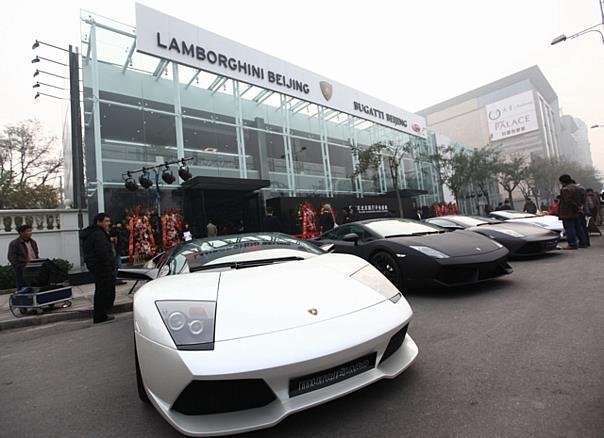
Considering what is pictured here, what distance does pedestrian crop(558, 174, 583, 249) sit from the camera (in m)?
6.34

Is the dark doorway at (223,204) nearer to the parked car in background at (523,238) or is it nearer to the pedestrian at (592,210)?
the parked car in background at (523,238)

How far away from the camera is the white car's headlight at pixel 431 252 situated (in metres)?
3.78

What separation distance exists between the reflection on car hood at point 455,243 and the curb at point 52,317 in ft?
14.0

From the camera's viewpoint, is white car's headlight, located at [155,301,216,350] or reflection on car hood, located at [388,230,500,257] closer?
white car's headlight, located at [155,301,216,350]

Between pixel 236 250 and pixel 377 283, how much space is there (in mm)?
1332

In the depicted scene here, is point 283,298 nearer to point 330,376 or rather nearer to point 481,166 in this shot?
point 330,376

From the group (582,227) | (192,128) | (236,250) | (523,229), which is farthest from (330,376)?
(192,128)

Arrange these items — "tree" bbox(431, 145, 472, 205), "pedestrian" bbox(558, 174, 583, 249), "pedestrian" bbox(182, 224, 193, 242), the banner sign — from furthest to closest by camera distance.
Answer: the banner sign
"tree" bbox(431, 145, 472, 205)
"pedestrian" bbox(182, 224, 193, 242)
"pedestrian" bbox(558, 174, 583, 249)

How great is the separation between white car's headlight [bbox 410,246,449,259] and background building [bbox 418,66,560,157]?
78.1 metres

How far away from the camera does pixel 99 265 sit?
450 cm

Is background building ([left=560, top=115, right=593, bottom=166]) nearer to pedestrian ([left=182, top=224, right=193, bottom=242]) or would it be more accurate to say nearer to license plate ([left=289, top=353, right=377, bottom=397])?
pedestrian ([left=182, top=224, right=193, bottom=242])

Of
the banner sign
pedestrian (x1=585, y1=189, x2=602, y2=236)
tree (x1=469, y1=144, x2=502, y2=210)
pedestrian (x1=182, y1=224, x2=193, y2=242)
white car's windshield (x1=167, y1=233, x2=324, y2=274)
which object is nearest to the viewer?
white car's windshield (x1=167, y1=233, x2=324, y2=274)

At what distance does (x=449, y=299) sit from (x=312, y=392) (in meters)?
2.71

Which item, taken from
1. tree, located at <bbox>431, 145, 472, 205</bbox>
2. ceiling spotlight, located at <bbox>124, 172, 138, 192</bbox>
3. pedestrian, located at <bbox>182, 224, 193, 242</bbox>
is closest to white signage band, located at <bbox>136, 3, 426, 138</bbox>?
ceiling spotlight, located at <bbox>124, 172, 138, 192</bbox>
